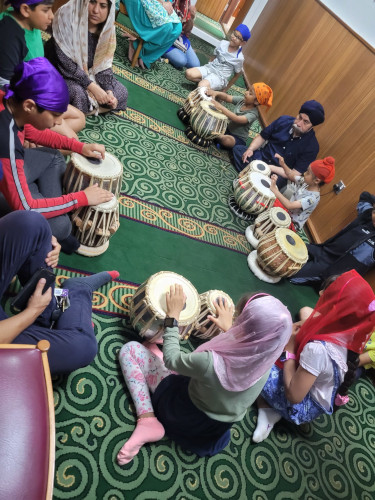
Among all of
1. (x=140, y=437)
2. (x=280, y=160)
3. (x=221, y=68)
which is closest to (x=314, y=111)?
(x=280, y=160)

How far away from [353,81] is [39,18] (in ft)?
10.9

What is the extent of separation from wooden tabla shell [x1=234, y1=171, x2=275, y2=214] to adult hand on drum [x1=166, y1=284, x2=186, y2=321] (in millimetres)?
1742

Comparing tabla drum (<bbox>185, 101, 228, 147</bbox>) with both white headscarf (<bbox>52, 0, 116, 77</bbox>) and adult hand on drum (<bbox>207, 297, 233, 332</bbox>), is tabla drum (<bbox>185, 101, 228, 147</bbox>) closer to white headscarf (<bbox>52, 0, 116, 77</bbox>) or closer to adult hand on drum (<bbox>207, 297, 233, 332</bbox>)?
white headscarf (<bbox>52, 0, 116, 77</bbox>)

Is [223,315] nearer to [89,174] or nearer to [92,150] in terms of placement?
[89,174]

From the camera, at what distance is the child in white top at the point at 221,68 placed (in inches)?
170

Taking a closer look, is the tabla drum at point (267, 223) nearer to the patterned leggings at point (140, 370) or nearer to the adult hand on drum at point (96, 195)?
the adult hand on drum at point (96, 195)

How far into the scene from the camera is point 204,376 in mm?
1240

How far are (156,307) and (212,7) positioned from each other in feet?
31.0

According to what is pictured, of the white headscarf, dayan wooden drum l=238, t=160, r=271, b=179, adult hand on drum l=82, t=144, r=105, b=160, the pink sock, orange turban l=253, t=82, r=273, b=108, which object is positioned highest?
orange turban l=253, t=82, r=273, b=108

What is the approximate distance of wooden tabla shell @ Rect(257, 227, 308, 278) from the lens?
2703 mm

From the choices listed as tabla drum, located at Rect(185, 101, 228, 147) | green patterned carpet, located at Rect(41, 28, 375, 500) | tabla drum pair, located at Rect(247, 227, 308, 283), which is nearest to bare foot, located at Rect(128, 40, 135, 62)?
green patterned carpet, located at Rect(41, 28, 375, 500)

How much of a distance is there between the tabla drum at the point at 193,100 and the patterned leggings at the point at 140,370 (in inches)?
113

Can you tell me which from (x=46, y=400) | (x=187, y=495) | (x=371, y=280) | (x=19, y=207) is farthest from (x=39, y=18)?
(x=371, y=280)

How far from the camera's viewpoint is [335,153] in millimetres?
3758
